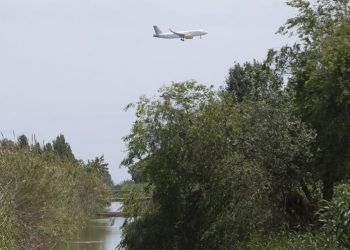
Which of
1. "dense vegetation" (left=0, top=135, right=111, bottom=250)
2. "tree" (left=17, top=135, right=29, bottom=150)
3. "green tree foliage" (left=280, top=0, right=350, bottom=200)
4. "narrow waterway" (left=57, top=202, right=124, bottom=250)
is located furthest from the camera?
"narrow waterway" (left=57, top=202, right=124, bottom=250)

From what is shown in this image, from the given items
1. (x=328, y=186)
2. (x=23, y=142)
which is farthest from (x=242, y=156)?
(x=23, y=142)

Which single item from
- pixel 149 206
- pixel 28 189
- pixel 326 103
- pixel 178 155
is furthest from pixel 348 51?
pixel 28 189

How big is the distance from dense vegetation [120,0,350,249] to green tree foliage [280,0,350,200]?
0.03 meters

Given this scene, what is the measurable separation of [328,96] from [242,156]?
3133mm

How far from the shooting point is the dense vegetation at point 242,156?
21.8 meters

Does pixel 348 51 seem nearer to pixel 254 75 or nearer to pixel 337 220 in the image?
pixel 254 75

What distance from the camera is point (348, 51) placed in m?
21.9

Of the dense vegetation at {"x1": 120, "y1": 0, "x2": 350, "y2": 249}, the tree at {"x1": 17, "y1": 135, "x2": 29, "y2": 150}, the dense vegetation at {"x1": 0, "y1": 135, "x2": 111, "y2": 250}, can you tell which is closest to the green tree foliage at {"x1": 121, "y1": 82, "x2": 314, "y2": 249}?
the dense vegetation at {"x1": 120, "y1": 0, "x2": 350, "y2": 249}

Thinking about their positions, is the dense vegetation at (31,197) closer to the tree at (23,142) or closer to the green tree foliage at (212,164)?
the tree at (23,142)

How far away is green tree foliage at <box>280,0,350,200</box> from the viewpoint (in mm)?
21719

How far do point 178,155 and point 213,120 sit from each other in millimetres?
1548

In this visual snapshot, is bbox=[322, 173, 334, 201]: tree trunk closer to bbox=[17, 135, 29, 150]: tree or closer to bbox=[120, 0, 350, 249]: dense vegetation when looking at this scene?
bbox=[120, 0, 350, 249]: dense vegetation

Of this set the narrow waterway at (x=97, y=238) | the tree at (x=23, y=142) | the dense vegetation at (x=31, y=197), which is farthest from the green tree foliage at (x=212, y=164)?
the narrow waterway at (x=97, y=238)

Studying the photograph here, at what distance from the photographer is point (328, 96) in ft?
71.6
